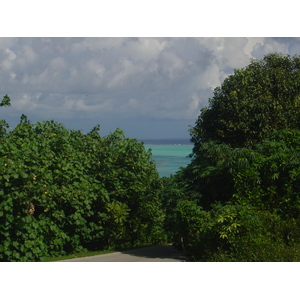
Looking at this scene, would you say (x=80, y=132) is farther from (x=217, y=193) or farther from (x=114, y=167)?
(x=217, y=193)

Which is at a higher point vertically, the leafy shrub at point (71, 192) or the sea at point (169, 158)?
the sea at point (169, 158)

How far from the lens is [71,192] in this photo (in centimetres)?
1611

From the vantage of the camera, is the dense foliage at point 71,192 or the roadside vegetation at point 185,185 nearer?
the roadside vegetation at point 185,185

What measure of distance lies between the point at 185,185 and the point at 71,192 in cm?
412

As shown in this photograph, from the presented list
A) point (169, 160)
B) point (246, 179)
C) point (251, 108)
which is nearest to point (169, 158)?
point (169, 160)

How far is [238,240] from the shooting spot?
40.9 feet

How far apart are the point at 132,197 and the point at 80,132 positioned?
401 centimetres

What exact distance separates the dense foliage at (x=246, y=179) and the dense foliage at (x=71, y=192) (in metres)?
3.29

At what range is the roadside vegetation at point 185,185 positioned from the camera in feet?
43.9

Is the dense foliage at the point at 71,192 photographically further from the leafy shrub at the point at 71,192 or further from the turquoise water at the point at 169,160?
the turquoise water at the point at 169,160

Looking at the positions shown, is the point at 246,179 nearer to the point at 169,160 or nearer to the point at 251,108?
the point at 251,108

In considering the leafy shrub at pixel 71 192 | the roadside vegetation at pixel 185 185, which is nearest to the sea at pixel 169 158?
the roadside vegetation at pixel 185 185

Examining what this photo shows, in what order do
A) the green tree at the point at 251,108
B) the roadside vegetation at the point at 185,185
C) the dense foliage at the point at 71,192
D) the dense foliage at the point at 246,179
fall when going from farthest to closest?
the green tree at the point at 251,108 → the dense foliage at the point at 71,192 → the roadside vegetation at the point at 185,185 → the dense foliage at the point at 246,179

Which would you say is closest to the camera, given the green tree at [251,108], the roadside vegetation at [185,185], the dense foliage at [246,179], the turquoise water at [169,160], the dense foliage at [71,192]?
the dense foliage at [246,179]
